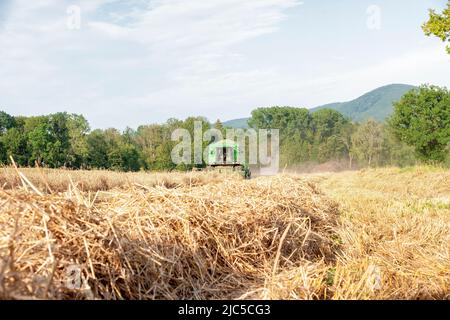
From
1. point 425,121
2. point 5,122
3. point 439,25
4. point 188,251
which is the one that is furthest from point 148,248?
point 5,122

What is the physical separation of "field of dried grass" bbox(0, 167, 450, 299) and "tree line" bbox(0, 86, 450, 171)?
84.0 ft

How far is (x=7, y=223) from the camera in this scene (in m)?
2.62

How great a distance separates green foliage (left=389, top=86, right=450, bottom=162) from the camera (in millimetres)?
29188

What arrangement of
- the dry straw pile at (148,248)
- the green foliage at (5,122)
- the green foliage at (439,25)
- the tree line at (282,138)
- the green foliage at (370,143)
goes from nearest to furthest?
1. the dry straw pile at (148,248)
2. the green foliage at (439,25)
3. the tree line at (282,138)
4. the green foliage at (5,122)
5. the green foliage at (370,143)

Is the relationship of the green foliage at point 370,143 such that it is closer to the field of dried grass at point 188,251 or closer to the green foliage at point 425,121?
the green foliage at point 425,121

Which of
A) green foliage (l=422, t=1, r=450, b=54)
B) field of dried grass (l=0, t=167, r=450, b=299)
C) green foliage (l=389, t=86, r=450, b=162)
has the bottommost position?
field of dried grass (l=0, t=167, r=450, b=299)

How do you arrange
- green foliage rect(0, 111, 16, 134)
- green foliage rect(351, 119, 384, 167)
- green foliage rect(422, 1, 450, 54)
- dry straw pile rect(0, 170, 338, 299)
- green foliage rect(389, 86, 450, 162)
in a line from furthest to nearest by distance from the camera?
1. green foliage rect(351, 119, 384, 167)
2. green foliage rect(0, 111, 16, 134)
3. green foliage rect(389, 86, 450, 162)
4. green foliage rect(422, 1, 450, 54)
5. dry straw pile rect(0, 170, 338, 299)

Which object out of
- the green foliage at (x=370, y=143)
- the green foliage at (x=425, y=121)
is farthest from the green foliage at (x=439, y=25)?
the green foliage at (x=370, y=143)

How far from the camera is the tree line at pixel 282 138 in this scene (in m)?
29.9

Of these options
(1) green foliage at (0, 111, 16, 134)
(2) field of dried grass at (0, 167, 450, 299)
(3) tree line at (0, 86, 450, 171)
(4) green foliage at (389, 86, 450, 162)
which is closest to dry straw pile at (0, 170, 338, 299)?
(2) field of dried grass at (0, 167, 450, 299)

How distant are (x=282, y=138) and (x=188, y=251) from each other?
74192 mm

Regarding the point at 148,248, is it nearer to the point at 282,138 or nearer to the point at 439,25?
the point at 439,25

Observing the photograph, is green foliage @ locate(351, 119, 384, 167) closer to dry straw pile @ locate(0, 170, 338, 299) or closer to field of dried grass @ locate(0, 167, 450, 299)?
field of dried grass @ locate(0, 167, 450, 299)

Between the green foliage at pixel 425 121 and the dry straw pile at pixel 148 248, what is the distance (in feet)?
91.2
